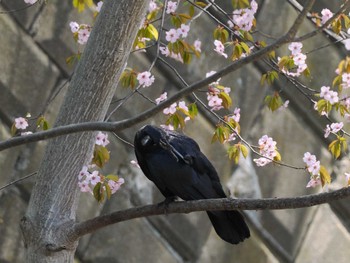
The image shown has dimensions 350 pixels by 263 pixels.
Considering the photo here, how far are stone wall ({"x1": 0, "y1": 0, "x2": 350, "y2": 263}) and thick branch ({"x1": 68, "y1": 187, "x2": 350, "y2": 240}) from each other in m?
1.60

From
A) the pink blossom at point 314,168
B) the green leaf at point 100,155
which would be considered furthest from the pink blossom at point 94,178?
the pink blossom at point 314,168

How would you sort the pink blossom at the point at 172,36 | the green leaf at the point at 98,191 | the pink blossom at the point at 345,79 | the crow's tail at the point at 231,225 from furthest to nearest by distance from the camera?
the pink blossom at the point at 345,79 → the pink blossom at the point at 172,36 → the green leaf at the point at 98,191 → the crow's tail at the point at 231,225

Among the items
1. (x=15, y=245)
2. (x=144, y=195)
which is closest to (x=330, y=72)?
(x=144, y=195)

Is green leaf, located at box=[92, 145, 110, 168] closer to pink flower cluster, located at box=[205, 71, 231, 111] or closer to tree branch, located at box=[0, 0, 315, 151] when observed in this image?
pink flower cluster, located at box=[205, 71, 231, 111]

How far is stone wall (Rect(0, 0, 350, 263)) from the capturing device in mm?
4484

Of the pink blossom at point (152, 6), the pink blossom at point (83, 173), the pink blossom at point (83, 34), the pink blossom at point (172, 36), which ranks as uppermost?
the pink blossom at point (83, 34)

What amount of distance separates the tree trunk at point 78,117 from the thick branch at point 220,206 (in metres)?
0.12

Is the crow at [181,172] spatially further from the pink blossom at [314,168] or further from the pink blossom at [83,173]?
the pink blossom at [314,168]

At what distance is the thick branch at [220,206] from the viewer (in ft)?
7.97

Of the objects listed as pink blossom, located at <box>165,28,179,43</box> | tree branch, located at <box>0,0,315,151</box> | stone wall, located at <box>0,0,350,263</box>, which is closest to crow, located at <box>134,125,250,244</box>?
pink blossom, located at <box>165,28,179,43</box>

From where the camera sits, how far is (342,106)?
3.64 m

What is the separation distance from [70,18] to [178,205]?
2107 mm

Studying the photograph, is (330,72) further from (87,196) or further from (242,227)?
(242,227)

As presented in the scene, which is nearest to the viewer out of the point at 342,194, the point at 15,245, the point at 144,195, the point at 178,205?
the point at 342,194
